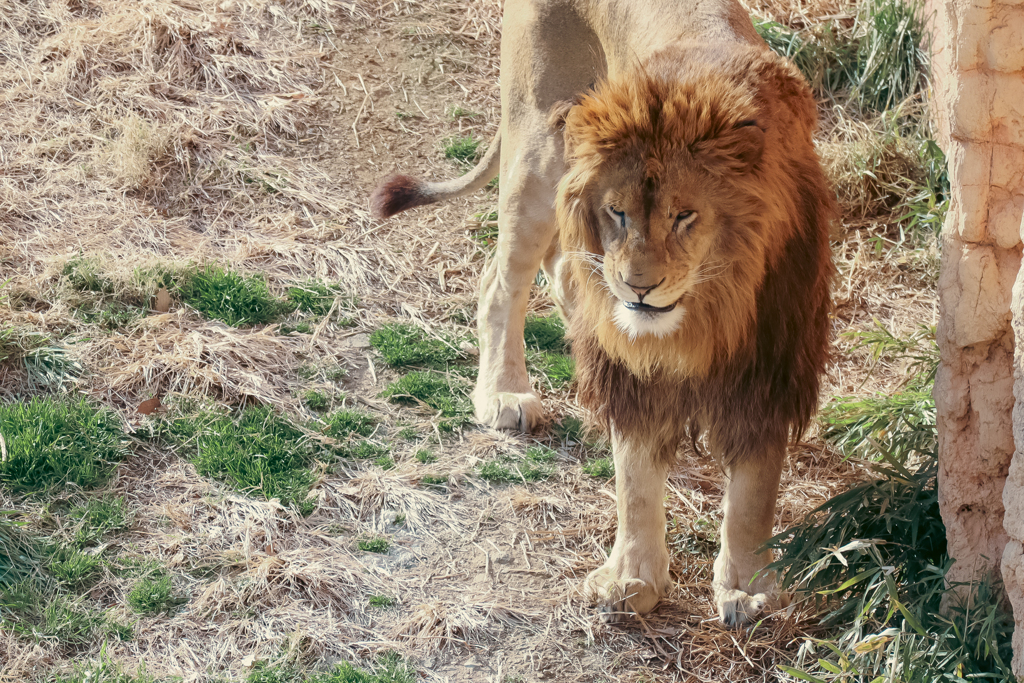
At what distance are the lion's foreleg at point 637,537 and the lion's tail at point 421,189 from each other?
1790 millimetres

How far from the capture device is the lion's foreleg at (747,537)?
306 centimetres

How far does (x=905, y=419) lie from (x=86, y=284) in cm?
355

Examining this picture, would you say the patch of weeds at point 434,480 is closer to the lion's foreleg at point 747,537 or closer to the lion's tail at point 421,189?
the lion's foreleg at point 747,537

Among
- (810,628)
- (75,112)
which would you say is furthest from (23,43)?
(810,628)

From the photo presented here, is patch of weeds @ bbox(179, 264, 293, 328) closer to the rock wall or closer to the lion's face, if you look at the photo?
the lion's face

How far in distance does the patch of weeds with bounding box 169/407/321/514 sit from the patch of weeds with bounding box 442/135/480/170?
2402mm

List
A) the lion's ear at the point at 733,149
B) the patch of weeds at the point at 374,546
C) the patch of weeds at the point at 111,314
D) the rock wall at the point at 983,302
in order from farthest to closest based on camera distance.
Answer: the patch of weeds at the point at 111,314 < the patch of weeds at the point at 374,546 < the lion's ear at the point at 733,149 < the rock wall at the point at 983,302

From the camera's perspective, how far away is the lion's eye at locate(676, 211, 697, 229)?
2.59 m

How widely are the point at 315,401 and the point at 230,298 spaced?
→ 792 millimetres

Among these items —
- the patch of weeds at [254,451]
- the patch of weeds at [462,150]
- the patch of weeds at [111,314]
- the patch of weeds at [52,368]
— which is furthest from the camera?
the patch of weeds at [462,150]

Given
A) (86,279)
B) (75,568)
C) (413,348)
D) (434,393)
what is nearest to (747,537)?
(434,393)

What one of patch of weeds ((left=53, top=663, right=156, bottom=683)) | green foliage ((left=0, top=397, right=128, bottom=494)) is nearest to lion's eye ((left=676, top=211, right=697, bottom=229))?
patch of weeds ((left=53, top=663, right=156, bottom=683))

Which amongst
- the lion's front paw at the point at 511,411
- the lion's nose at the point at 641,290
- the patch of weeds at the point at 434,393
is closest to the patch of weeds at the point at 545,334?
the patch of weeds at the point at 434,393

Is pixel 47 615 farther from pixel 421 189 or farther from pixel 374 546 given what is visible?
pixel 421 189
